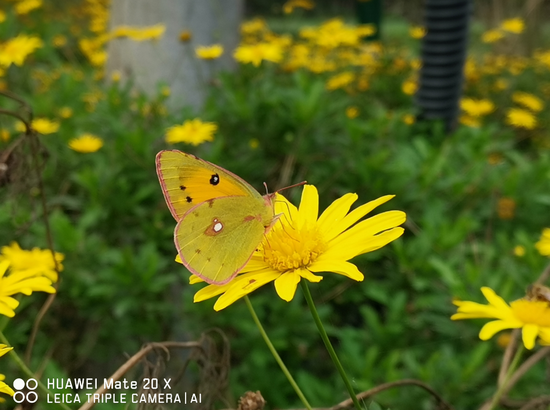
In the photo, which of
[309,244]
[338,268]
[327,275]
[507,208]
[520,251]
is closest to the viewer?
[338,268]

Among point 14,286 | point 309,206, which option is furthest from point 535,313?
point 14,286

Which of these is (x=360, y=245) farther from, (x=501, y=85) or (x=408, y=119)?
(x=501, y=85)

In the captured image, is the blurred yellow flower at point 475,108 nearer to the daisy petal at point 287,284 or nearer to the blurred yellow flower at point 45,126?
the blurred yellow flower at point 45,126

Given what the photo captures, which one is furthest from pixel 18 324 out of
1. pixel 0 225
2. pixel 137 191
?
pixel 137 191

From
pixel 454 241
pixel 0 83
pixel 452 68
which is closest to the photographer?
pixel 454 241

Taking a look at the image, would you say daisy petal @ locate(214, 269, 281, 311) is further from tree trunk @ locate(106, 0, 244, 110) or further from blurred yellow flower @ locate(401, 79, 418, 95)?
blurred yellow flower @ locate(401, 79, 418, 95)

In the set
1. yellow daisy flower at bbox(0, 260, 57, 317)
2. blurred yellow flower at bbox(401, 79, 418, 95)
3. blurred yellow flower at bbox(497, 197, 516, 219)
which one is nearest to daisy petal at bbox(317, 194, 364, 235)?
yellow daisy flower at bbox(0, 260, 57, 317)

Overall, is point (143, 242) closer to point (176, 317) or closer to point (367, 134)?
point (176, 317)

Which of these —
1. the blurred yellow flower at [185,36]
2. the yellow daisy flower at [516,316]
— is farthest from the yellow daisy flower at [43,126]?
the yellow daisy flower at [516,316]
